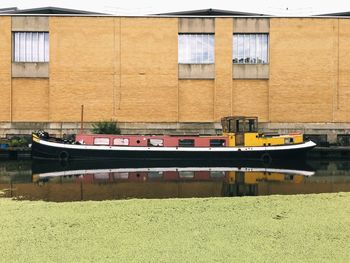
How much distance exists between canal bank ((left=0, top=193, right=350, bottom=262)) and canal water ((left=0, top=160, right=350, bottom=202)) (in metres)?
2.89

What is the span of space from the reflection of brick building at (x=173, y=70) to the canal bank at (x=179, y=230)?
25.1 m

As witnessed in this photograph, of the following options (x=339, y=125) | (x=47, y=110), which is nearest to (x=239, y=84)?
(x=339, y=125)

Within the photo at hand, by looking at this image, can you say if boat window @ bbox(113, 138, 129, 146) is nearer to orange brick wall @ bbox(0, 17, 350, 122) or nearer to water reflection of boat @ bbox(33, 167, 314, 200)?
water reflection of boat @ bbox(33, 167, 314, 200)

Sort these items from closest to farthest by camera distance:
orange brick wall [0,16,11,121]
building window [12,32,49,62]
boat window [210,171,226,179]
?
boat window [210,171,226,179] → orange brick wall [0,16,11,121] → building window [12,32,49,62]

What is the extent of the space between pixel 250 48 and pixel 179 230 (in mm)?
31363

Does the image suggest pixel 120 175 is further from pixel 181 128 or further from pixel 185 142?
pixel 181 128

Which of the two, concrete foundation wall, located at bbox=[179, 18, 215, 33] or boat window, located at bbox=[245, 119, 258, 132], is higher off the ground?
concrete foundation wall, located at bbox=[179, 18, 215, 33]

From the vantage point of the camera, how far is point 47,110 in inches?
1480

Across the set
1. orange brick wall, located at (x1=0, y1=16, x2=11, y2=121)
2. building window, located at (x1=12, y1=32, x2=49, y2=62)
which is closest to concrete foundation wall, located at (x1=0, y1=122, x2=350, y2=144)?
orange brick wall, located at (x1=0, y1=16, x2=11, y2=121)

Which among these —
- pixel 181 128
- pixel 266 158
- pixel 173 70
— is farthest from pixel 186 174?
pixel 173 70

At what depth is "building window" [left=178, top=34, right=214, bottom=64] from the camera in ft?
126

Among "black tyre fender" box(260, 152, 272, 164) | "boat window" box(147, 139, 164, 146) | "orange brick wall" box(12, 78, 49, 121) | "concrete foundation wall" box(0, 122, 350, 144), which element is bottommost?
"black tyre fender" box(260, 152, 272, 164)

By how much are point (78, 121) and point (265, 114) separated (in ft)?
51.0

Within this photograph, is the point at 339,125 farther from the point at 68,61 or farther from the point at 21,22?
the point at 21,22
